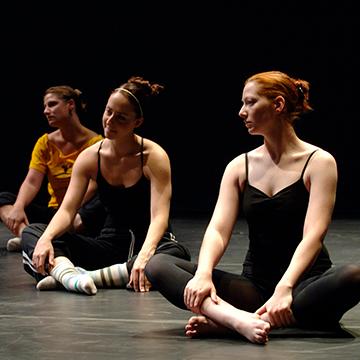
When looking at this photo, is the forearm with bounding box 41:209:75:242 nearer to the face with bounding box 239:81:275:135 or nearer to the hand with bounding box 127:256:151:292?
the hand with bounding box 127:256:151:292

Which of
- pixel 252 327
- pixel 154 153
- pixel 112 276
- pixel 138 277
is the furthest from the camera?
pixel 154 153

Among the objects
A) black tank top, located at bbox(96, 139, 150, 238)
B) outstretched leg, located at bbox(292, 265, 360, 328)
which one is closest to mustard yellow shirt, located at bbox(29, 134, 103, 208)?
black tank top, located at bbox(96, 139, 150, 238)

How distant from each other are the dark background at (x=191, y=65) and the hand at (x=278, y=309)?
3617 mm

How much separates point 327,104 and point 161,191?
10.4ft

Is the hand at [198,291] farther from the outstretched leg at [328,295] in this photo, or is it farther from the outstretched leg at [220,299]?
the outstretched leg at [328,295]

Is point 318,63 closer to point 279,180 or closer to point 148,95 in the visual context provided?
point 148,95

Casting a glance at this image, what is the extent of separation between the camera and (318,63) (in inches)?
262

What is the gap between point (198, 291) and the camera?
9.45ft

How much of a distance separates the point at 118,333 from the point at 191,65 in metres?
4.02

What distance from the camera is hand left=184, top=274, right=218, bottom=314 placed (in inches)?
113

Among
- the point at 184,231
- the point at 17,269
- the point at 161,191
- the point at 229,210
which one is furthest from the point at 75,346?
the point at 184,231

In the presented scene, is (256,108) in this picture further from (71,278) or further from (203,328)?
(71,278)

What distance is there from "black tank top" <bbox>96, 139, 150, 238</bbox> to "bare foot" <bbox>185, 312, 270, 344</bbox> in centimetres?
106

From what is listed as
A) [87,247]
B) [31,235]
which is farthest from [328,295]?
[31,235]
